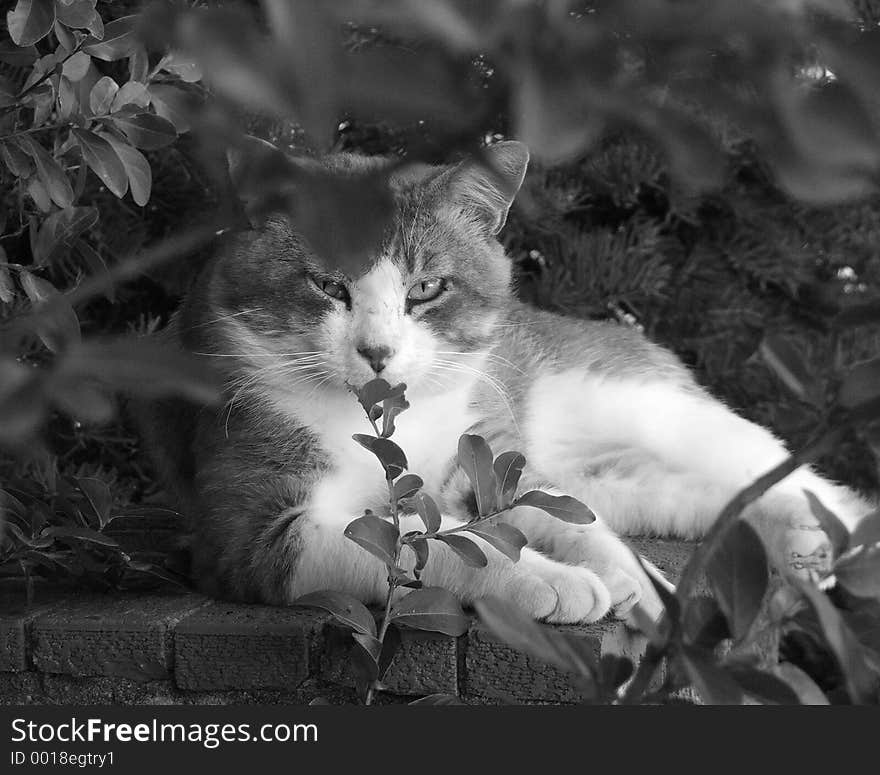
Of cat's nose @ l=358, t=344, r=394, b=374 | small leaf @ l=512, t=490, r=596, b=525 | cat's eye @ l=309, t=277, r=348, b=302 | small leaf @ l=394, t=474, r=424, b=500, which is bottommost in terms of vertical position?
cat's nose @ l=358, t=344, r=394, b=374

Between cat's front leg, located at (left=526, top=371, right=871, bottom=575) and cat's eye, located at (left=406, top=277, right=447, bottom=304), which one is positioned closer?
cat's eye, located at (left=406, top=277, right=447, bottom=304)

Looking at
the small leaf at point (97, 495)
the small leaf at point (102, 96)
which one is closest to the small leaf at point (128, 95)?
the small leaf at point (102, 96)

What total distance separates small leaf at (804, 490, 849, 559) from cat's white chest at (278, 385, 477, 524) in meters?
0.74

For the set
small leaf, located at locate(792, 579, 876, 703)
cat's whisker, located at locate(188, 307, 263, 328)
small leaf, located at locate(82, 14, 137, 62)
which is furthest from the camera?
cat's whisker, located at locate(188, 307, 263, 328)

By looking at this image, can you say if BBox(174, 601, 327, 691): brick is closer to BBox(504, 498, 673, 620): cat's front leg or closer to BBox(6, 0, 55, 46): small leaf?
BBox(504, 498, 673, 620): cat's front leg

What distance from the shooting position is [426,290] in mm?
1411

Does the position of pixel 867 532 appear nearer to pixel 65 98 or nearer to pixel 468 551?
pixel 468 551

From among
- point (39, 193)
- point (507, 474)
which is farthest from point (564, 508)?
point (39, 193)

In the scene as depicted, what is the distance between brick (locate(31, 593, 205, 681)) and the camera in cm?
111

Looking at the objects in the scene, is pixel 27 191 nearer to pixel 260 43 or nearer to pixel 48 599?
pixel 48 599

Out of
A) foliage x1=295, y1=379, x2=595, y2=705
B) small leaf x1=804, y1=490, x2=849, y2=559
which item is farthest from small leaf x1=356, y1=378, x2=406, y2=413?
small leaf x1=804, y1=490, x2=849, y2=559

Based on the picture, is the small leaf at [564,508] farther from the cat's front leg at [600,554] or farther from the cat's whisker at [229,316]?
the cat's whisker at [229,316]

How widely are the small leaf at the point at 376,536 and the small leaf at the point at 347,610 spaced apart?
55mm

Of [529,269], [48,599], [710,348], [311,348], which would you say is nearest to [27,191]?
[311,348]
